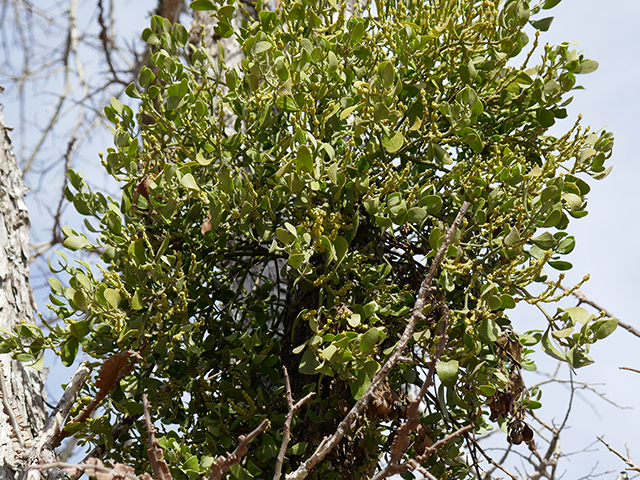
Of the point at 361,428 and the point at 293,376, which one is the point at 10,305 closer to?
the point at 293,376

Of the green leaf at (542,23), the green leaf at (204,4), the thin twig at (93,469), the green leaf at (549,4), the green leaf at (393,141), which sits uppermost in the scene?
the green leaf at (549,4)

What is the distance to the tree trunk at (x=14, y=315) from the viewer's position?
1.07 m

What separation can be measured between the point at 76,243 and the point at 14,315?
1.36 feet

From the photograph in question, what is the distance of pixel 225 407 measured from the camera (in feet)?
3.29

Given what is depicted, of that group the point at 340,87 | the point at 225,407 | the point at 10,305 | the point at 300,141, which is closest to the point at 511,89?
the point at 340,87

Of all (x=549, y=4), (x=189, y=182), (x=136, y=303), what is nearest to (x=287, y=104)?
(x=189, y=182)

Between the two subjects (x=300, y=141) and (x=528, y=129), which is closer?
(x=300, y=141)

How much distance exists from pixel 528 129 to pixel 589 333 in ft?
1.43

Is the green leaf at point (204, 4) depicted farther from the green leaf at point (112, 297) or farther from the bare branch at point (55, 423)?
the bare branch at point (55, 423)

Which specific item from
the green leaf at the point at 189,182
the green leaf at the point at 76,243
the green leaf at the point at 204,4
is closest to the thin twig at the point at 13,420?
the green leaf at the point at 76,243

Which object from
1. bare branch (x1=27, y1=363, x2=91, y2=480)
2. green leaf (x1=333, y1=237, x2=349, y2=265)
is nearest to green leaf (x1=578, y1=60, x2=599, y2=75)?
green leaf (x1=333, y1=237, x2=349, y2=265)

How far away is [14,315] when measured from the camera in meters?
1.31

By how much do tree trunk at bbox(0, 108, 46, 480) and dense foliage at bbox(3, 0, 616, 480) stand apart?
4.6 inches

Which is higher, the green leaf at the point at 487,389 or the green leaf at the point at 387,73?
the green leaf at the point at 387,73
